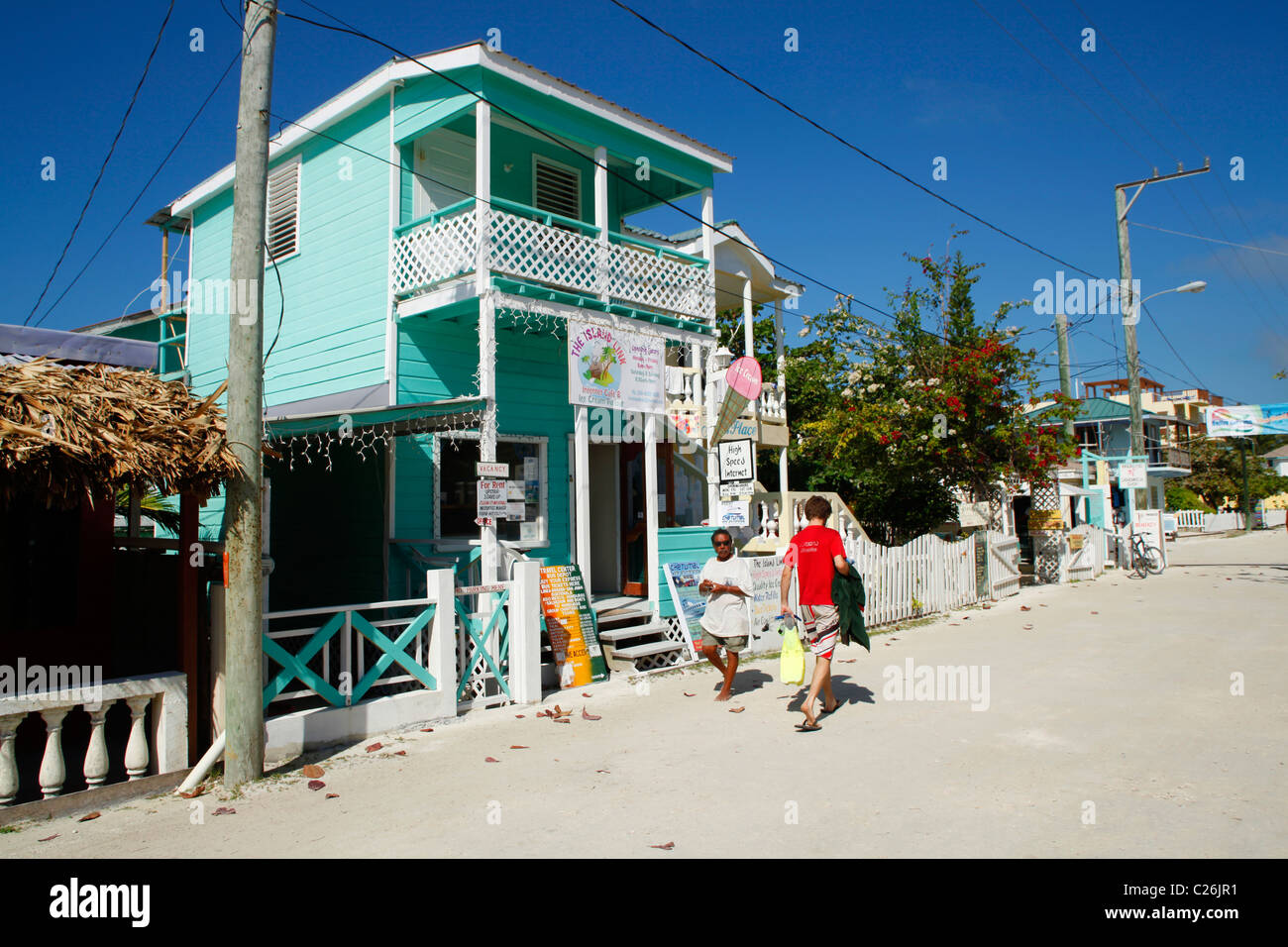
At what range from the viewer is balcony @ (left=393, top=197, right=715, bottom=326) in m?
10.4

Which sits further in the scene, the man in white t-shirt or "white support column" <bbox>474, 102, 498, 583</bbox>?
"white support column" <bbox>474, 102, 498, 583</bbox>

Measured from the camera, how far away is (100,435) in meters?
5.35

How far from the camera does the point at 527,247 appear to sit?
10719 mm

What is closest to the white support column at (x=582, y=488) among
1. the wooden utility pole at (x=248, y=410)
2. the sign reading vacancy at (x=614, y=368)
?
the sign reading vacancy at (x=614, y=368)

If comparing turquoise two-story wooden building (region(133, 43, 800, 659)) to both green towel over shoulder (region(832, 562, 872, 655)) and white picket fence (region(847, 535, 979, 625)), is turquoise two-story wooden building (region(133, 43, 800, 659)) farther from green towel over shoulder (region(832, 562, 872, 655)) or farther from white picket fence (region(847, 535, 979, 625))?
green towel over shoulder (region(832, 562, 872, 655))

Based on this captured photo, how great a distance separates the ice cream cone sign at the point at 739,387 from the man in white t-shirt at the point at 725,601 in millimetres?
3635

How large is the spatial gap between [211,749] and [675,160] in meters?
10.4

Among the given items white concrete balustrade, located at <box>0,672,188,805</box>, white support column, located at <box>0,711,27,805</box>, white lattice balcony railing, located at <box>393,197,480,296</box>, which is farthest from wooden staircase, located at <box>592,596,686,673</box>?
white support column, located at <box>0,711,27,805</box>

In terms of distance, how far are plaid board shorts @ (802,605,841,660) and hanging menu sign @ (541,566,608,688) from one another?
3259 millimetres

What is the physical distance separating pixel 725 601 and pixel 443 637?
267 cm

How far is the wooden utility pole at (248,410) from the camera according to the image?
5.99 m

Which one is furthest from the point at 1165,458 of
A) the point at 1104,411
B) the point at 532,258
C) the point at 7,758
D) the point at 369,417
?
the point at 7,758

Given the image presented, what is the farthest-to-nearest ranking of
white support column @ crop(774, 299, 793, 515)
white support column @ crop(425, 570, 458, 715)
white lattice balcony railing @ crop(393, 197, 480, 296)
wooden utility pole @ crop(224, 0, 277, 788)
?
white support column @ crop(774, 299, 793, 515) < white lattice balcony railing @ crop(393, 197, 480, 296) < white support column @ crop(425, 570, 458, 715) < wooden utility pole @ crop(224, 0, 277, 788)
